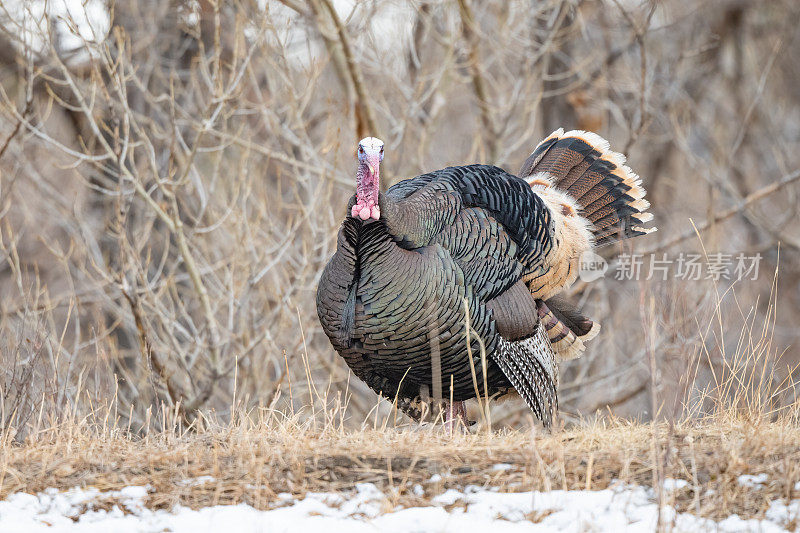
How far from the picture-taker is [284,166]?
29.8 ft

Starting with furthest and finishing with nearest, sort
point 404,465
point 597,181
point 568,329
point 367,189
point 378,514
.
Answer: point 597,181, point 568,329, point 367,189, point 404,465, point 378,514

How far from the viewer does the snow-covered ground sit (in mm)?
3184

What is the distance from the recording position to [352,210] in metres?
4.48

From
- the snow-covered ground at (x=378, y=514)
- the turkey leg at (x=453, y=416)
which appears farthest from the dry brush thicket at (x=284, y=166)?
the turkey leg at (x=453, y=416)

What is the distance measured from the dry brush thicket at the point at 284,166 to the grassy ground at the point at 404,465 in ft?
1.36

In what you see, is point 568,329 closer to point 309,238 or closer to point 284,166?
point 309,238

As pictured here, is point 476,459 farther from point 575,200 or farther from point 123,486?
point 575,200

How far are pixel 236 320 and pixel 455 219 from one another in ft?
13.5

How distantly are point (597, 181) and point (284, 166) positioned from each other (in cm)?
393

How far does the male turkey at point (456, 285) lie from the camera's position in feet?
14.8

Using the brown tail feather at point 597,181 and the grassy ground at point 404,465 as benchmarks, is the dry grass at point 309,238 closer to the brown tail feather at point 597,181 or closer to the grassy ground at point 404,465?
the grassy ground at point 404,465

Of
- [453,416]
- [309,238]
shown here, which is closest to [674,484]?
[453,416]

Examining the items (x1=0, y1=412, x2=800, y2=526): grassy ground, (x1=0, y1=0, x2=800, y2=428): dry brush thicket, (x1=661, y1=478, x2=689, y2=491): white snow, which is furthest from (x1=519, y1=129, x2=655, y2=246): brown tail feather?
(x1=661, y1=478, x2=689, y2=491): white snow

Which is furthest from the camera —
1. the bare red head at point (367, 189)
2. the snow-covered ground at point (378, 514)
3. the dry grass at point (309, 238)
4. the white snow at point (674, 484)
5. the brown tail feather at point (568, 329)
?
the brown tail feather at point (568, 329)
